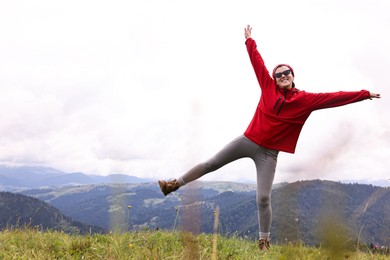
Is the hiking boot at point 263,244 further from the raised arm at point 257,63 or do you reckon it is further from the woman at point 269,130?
the raised arm at point 257,63

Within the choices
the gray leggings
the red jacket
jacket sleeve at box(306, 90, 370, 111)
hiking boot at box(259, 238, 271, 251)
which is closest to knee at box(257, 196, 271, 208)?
the gray leggings

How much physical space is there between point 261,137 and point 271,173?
637 mm

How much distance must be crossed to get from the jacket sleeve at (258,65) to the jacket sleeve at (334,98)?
31.0 inches

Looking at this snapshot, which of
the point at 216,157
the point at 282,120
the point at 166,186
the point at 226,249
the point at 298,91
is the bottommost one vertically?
the point at 226,249

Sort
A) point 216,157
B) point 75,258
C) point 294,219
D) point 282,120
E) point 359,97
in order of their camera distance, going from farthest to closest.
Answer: point 216,157, point 282,120, point 359,97, point 75,258, point 294,219

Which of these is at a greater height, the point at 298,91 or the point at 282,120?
the point at 298,91

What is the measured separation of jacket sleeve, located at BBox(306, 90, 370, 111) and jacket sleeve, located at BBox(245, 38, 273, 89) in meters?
0.79

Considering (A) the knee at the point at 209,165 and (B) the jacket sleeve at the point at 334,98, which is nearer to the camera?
(B) the jacket sleeve at the point at 334,98

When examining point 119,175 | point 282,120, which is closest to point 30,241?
point 282,120

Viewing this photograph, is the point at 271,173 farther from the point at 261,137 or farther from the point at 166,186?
the point at 166,186

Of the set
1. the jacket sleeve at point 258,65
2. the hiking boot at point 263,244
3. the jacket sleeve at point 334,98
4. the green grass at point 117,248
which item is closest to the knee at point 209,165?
the green grass at point 117,248

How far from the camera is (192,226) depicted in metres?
0.95

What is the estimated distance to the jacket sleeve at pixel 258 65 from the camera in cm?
671

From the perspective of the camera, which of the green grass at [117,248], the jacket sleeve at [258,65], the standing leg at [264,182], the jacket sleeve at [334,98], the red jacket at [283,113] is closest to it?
the green grass at [117,248]
